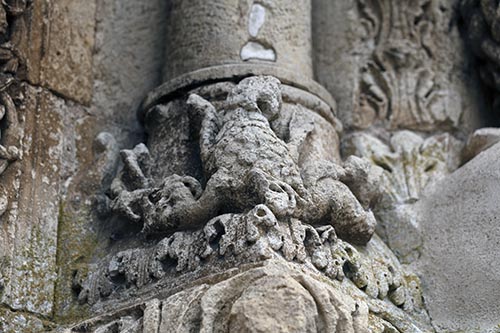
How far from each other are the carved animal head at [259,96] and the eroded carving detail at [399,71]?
0.50 m

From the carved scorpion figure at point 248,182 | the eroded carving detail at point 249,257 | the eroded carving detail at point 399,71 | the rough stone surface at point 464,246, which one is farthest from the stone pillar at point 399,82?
the eroded carving detail at point 249,257

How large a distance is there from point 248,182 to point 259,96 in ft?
1.02

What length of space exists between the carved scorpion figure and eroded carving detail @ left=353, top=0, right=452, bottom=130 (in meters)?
0.43

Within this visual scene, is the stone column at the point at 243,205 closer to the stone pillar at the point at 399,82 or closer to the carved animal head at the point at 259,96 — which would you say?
the carved animal head at the point at 259,96

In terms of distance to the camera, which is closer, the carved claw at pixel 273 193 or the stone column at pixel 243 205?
the stone column at pixel 243 205

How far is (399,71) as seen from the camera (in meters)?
3.70

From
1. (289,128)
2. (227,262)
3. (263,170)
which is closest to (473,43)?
(289,128)

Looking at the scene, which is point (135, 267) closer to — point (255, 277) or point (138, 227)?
point (138, 227)

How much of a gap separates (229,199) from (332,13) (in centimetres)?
104

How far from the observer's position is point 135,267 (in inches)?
119

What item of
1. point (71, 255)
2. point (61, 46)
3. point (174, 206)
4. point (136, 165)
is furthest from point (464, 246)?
point (61, 46)

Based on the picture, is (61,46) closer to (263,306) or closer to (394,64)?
(394,64)

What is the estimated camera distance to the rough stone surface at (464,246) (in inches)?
123

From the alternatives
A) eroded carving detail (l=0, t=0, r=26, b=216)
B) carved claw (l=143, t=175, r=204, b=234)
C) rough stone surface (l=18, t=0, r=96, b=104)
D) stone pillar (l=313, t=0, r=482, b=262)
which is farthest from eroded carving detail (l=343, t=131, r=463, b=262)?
eroded carving detail (l=0, t=0, r=26, b=216)
